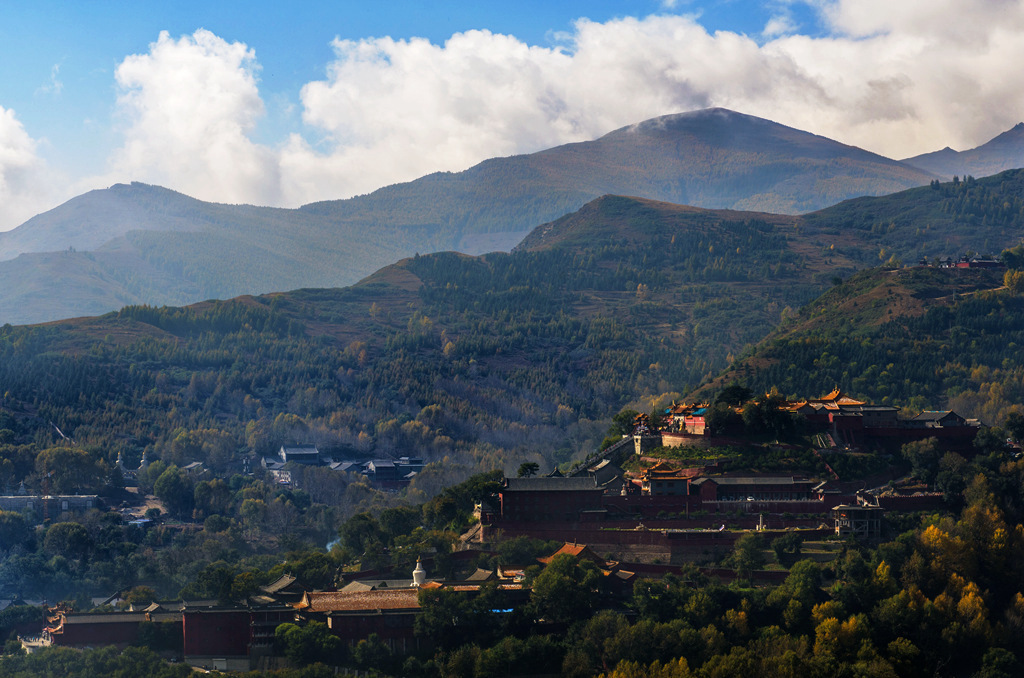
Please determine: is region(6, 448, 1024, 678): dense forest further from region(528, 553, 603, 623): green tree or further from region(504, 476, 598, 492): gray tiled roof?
region(504, 476, 598, 492): gray tiled roof

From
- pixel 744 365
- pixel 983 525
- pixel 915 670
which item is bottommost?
pixel 915 670

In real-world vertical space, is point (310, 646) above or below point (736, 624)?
above

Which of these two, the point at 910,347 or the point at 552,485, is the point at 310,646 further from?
the point at 910,347

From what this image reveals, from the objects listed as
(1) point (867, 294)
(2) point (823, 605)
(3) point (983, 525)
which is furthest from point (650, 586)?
(1) point (867, 294)

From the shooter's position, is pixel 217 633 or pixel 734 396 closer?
pixel 217 633

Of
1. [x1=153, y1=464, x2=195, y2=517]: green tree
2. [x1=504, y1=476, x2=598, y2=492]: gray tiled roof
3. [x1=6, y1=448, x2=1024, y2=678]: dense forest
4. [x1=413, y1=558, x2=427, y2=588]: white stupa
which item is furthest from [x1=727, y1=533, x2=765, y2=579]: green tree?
[x1=153, y1=464, x2=195, y2=517]: green tree

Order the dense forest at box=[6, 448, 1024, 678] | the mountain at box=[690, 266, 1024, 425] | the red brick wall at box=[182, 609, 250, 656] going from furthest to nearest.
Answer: the mountain at box=[690, 266, 1024, 425] → the red brick wall at box=[182, 609, 250, 656] → the dense forest at box=[6, 448, 1024, 678]

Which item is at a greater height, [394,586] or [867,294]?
[867,294]

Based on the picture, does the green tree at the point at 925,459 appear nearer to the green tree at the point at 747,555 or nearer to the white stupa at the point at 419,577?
the green tree at the point at 747,555

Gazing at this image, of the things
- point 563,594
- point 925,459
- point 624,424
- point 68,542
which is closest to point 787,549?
point 925,459

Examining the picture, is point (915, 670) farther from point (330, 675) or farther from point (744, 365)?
point (744, 365)

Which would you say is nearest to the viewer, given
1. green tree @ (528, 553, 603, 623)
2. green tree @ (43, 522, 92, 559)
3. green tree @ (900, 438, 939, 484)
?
green tree @ (528, 553, 603, 623)
